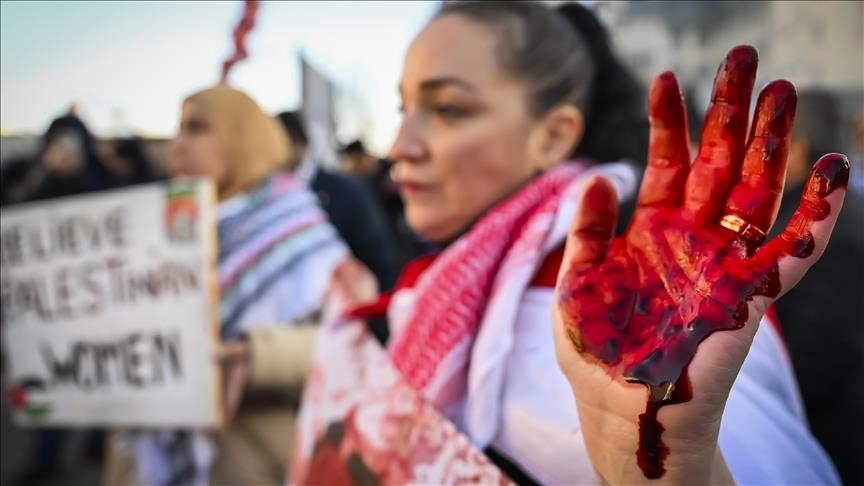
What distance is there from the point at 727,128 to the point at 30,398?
5.24 feet

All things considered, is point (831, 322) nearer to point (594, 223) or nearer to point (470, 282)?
point (470, 282)

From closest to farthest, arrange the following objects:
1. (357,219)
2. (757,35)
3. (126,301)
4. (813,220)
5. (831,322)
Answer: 1. (813,220)
2. (757,35)
3. (831,322)
4. (126,301)
5. (357,219)

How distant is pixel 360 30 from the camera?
2.77 feet

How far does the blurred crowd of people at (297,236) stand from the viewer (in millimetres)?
1008


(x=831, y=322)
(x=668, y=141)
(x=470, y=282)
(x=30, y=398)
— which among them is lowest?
(x=30, y=398)

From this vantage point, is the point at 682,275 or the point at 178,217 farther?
the point at 178,217

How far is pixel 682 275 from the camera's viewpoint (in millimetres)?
535

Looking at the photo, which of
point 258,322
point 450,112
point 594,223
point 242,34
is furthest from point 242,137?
point 594,223

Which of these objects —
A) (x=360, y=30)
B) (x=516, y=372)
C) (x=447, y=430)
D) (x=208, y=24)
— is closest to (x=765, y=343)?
(x=516, y=372)

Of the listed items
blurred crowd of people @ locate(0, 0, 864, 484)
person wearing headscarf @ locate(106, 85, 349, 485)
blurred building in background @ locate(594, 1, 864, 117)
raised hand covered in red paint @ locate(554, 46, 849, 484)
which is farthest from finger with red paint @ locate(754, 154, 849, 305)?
person wearing headscarf @ locate(106, 85, 349, 485)

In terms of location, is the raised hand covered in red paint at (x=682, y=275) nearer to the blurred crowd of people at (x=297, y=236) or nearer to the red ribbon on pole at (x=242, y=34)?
the blurred crowd of people at (x=297, y=236)

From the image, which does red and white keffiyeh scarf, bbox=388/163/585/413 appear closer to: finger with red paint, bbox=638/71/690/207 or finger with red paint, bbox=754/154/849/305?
finger with red paint, bbox=638/71/690/207

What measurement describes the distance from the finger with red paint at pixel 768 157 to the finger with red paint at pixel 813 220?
1.3 inches

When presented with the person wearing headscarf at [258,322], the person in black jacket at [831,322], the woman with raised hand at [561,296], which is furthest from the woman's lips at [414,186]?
the person wearing headscarf at [258,322]
